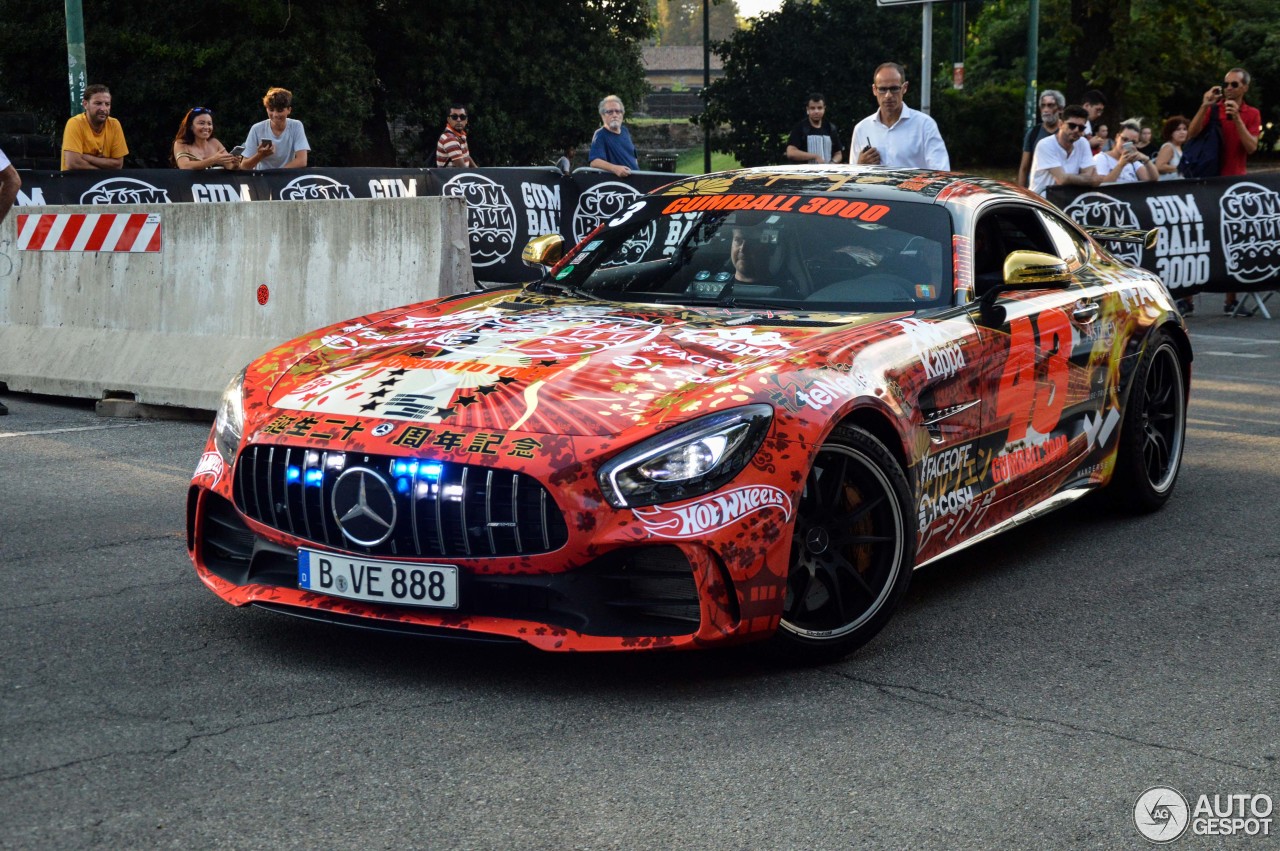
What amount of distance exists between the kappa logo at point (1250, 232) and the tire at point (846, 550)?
1207 cm

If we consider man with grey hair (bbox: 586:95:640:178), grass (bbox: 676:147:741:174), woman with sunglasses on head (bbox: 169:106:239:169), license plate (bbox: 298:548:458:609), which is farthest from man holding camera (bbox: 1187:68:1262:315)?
grass (bbox: 676:147:741:174)

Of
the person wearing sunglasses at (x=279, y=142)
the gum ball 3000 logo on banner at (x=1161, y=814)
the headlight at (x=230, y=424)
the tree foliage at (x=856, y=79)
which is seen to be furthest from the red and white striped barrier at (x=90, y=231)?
the tree foliage at (x=856, y=79)

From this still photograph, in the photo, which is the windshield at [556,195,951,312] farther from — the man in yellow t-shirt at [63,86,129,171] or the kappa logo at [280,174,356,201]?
the man in yellow t-shirt at [63,86,129,171]

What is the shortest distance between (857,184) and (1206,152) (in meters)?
11.3

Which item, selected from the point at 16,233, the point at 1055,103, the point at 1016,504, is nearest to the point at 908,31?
the point at 1055,103

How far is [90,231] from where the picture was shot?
378 inches

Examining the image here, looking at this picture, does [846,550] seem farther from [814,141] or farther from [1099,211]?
[814,141]

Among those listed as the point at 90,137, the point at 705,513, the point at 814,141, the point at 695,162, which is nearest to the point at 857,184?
the point at 705,513

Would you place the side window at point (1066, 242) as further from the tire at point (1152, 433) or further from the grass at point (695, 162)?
the grass at point (695, 162)

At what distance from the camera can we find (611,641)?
13.5ft

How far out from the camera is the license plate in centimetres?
413

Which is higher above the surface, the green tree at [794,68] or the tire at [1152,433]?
the green tree at [794,68]

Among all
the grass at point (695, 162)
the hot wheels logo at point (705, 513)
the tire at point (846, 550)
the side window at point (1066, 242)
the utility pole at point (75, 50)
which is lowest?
the grass at point (695, 162)

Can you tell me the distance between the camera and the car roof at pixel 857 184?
5.85 m
